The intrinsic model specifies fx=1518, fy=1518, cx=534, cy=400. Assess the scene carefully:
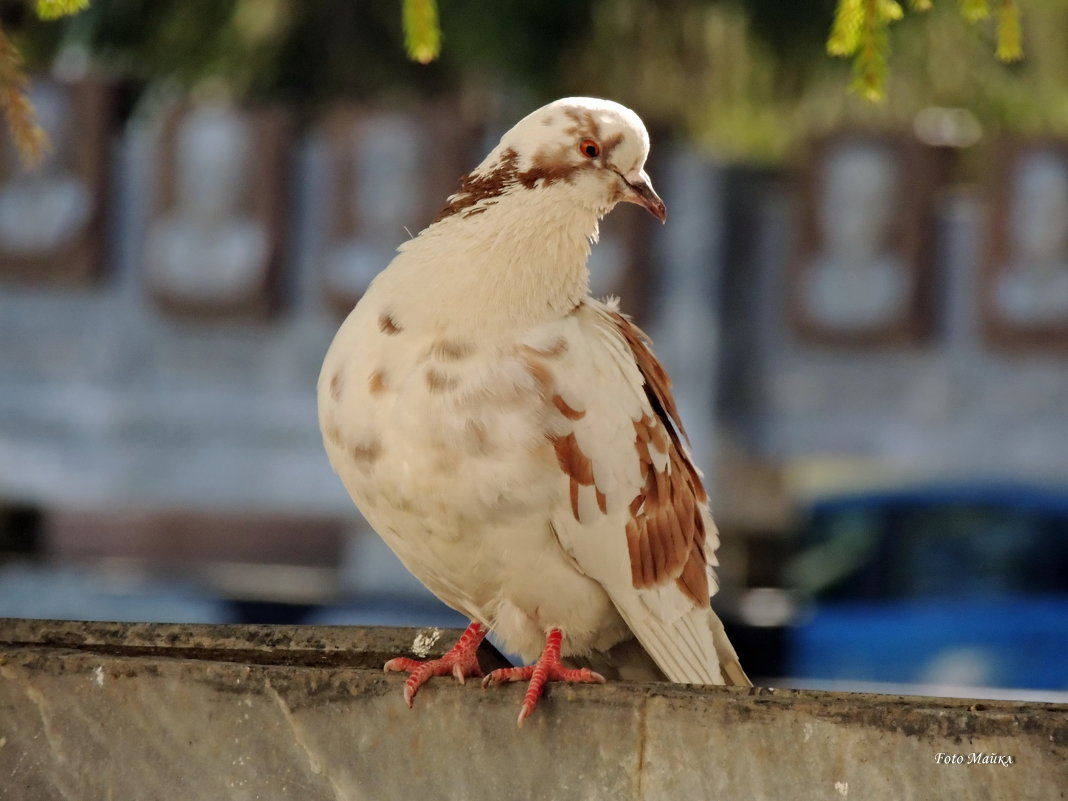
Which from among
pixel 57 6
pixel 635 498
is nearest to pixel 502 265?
pixel 635 498

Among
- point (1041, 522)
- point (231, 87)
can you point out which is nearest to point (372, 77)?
point (231, 87)

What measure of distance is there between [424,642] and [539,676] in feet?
1.82

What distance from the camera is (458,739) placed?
2572 mm

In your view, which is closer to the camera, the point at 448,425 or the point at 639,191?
the point at 448,425

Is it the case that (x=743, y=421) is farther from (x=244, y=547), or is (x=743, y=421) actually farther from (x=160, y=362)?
(x=244, y=547)

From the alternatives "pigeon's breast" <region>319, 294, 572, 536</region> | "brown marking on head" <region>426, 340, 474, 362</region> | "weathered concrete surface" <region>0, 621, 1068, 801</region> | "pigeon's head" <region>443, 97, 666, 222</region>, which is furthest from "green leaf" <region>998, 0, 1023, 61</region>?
"weathered concrete surface" <region>0, 621, 1068, 801</region>

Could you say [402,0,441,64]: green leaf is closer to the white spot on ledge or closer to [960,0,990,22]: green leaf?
[960,0,990,22]: green leaf

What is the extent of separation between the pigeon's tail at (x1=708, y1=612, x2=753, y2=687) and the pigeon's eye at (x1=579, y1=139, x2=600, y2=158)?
100cm

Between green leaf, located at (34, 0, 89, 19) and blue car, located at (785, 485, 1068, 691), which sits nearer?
green leaf, located at (34, 0, 89, 19)

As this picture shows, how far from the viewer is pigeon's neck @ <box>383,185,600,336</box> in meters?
2.80

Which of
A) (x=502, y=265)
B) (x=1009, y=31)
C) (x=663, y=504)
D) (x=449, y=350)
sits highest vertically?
(x=1009, y=31)

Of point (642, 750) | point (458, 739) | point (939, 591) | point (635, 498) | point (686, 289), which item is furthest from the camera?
point (686, 289)

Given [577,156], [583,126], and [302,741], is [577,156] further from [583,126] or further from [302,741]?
[302,741]

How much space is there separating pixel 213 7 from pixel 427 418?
25.4 ft
